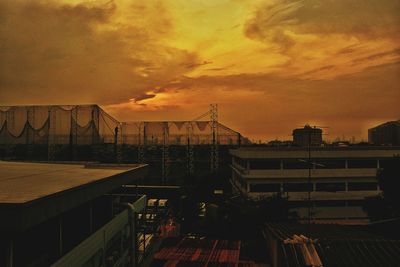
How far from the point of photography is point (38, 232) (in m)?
4.18

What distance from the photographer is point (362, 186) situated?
56.1 feet

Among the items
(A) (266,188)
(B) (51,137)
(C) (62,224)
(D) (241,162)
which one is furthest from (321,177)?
(B) (51,137)

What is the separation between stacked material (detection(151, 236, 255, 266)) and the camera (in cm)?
896

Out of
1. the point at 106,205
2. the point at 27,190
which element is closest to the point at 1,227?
the point at 27,190

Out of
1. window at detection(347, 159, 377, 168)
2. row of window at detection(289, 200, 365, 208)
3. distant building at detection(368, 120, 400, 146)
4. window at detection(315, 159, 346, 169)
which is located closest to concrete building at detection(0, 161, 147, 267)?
row of window at detection(289, 200, 365, 208)

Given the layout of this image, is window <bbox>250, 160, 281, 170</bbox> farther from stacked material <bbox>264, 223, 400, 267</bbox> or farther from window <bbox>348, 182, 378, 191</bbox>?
stacked material <bbox>264, 223, 400, 267</bbox>

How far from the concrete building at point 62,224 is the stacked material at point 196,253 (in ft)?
6.66

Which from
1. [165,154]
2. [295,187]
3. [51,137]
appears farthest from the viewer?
[165,154]

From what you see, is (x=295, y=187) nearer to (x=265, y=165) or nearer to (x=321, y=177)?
(x=321, y=177)

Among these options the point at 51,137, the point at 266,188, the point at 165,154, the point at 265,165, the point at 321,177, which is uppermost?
the point at 51,137

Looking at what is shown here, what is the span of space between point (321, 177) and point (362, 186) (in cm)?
Answer: 207

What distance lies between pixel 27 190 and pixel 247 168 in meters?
13.5

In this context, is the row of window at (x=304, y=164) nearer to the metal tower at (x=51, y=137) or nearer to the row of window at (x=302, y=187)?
the row of window at (x=302, y=187)

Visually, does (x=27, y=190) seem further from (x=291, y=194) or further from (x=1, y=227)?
(x=291, y=194)
